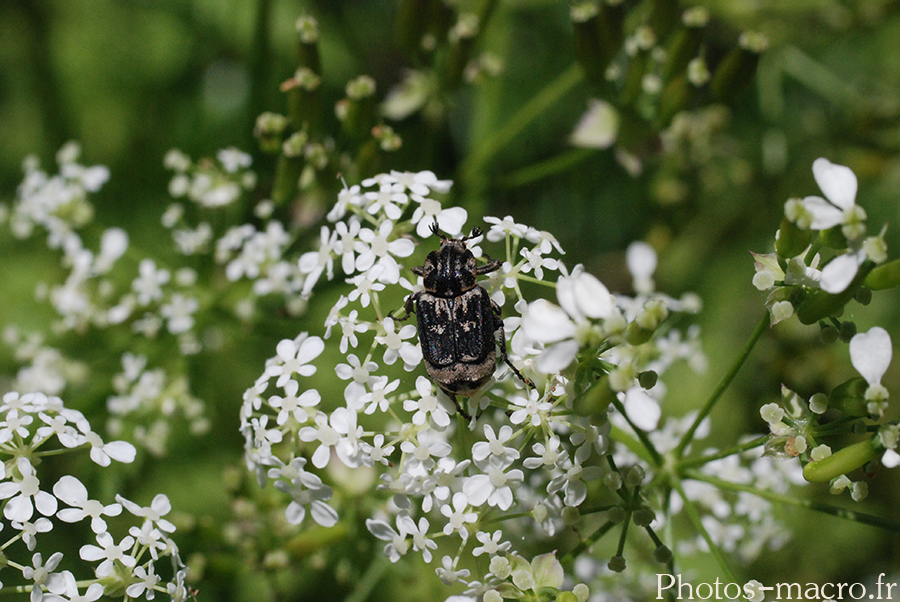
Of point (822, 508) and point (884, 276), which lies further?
point (822, 508)

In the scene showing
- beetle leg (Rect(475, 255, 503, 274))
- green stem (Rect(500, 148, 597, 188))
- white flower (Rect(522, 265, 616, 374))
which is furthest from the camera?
green stem (Rect(500, 148, 597, 188))

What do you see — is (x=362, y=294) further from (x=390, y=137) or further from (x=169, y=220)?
(x=169, y=220)

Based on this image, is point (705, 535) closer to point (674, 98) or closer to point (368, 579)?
point (368, 579)

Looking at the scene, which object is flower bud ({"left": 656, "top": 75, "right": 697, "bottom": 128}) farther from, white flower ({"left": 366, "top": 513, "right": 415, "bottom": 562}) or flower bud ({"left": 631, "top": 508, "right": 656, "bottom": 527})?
white flower ({"left": 366, "top": 513, "right": 415, "bottom": 562})

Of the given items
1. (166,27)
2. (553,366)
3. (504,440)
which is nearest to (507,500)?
(504,440)

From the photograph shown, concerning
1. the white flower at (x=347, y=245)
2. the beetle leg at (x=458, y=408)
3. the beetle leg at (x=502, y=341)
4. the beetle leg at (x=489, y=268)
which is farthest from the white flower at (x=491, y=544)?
the white flower at (x=347, y=245)

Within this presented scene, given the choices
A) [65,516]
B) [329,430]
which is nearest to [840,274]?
[329,430]

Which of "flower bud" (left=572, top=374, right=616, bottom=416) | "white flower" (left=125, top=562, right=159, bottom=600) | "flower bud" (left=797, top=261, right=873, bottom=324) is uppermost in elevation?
"flower bud" (left=797, top=261, right=873, bottom=324)

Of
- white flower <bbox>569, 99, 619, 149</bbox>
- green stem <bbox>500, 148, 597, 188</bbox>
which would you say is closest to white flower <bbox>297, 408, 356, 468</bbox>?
green stem <bbox>500, 148, 597, 188</bbox>
